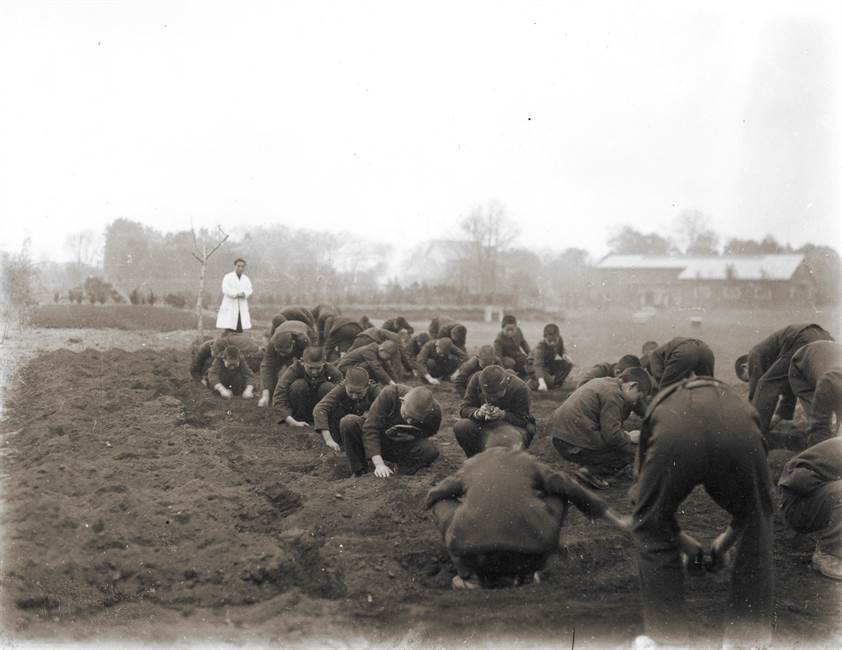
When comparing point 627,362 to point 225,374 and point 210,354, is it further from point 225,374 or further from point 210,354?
point 210,354

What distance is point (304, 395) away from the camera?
714 centimetres

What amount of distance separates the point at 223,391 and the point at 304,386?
208cm

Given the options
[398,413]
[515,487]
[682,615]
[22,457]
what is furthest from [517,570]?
[22,457]

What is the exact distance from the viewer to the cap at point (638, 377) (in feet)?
21.7

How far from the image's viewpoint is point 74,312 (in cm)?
1830

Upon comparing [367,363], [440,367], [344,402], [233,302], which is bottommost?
[440,367]

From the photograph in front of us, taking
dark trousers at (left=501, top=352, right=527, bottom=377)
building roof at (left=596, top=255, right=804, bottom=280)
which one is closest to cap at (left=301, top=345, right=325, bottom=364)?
dark trousers at (left=501, top=352, right=527, bottom=377)

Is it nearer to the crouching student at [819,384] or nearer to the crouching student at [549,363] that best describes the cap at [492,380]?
the crouching student at [819,384]

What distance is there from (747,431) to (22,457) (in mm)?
5631

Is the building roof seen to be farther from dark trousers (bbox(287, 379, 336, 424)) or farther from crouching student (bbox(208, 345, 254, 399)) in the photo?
dark trousers (bbox(287, 379, 336, 424))

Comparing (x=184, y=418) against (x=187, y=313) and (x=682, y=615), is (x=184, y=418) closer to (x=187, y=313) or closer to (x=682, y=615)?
(x=682, y=615)

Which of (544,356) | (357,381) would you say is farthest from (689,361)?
(544,356)

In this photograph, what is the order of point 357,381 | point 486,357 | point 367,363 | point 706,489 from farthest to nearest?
1. point 486,357
2. point 367,363
3. point 357,381
4. point 706,489

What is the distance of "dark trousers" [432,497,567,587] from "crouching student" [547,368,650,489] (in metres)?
1.81
